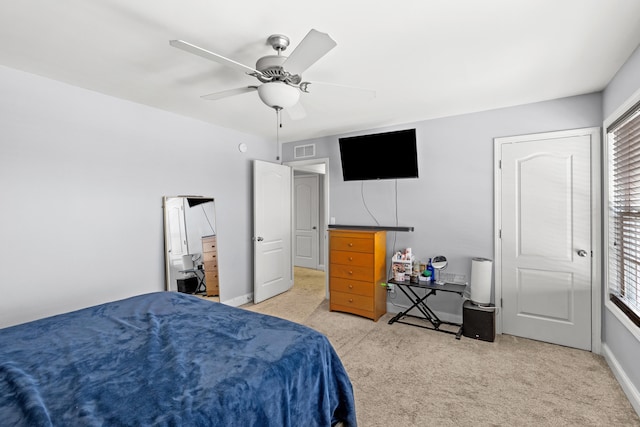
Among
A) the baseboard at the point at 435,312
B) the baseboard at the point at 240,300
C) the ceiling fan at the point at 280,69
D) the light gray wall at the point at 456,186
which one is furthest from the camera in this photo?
the baseboard at the point at 240,300

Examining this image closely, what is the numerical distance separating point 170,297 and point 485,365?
2.71 metres

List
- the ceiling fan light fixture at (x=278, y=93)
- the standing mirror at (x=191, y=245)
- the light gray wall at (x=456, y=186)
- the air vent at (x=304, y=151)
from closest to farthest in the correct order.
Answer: the ceiling fan light fixture at (x=278, y=93)
the light gray wall at (x=456, y=186)
the standing mirror at (x=191, y=245)
the air vent at (x=304, y=151)

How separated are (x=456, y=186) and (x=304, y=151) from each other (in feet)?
7.48

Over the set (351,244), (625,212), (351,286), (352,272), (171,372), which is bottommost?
(351,286)

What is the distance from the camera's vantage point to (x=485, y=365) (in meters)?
2.63

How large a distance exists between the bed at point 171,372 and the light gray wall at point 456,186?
242cm

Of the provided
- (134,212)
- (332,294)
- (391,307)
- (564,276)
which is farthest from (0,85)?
(564,276)

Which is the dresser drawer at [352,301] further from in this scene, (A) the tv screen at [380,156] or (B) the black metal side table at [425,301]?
(A) the tv screen at [380,156]

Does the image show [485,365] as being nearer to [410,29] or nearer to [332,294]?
[332,294]

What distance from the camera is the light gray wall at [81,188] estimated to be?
2.36m

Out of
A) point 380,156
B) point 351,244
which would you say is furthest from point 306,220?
point 380,156

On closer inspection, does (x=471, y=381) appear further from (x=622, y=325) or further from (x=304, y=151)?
(x=304, y=151)

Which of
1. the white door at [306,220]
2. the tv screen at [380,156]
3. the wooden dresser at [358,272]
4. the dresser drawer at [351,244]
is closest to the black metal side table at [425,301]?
the wooden dresser at [358,272]

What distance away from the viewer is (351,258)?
3.82 metres
